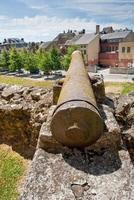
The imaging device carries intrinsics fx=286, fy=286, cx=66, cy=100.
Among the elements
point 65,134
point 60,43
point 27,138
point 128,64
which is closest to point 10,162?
point 27,138

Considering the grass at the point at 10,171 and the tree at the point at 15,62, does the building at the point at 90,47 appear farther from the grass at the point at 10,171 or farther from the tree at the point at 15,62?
the grass at the point at 10,171

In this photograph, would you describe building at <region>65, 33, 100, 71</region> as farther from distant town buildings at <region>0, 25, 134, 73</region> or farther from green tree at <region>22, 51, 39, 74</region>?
green tree at <region>22, 51, 39, 74</region>

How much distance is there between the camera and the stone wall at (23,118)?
941cm

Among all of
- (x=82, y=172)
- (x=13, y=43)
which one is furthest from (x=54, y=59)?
(x=13, y=43)

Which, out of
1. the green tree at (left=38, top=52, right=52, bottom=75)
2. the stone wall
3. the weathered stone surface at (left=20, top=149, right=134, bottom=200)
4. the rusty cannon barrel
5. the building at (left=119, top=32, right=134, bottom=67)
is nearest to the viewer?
the weathered stone surface at (left=20, top=149, right=134, bottom=200)

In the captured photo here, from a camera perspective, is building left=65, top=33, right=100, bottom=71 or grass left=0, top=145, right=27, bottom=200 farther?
building left=65, top=33, right=100, bottom=71

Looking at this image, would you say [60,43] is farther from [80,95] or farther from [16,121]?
[80,95]

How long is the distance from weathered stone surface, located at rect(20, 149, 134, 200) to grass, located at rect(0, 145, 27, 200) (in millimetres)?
3096

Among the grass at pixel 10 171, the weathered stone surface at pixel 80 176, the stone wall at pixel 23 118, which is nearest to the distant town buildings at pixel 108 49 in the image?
the stone wall at pixel 23 118

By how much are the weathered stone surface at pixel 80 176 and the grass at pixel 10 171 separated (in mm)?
3096

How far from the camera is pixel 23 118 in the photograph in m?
10.0

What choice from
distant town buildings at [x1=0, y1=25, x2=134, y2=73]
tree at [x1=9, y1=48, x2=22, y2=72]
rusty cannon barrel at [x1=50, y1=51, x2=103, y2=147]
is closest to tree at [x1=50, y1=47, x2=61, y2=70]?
distant town buildings at [x1=0, y1=25, x2=134, y2=73]

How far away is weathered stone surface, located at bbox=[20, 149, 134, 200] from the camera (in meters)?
4.13

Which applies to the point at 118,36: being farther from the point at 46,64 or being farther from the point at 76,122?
the point at 76,122
